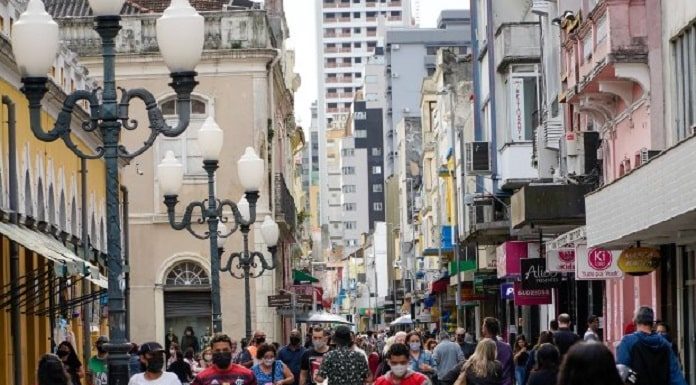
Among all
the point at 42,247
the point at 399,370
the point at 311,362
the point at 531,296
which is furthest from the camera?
the point at 531,296

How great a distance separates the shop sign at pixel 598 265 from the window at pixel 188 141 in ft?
79.8

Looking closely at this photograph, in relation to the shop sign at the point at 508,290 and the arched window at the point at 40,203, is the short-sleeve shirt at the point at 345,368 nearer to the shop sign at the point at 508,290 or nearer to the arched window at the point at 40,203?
the arched window at the point at 40,203

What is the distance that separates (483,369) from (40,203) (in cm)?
1805

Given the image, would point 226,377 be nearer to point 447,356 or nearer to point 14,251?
point 447,356

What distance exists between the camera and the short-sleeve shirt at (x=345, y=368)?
19391 mm

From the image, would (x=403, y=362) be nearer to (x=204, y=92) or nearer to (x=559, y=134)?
(x=559, y=134)

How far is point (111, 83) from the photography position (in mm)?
16844

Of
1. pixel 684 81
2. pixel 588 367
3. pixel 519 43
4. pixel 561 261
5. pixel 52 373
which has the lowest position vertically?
pixel 52 373

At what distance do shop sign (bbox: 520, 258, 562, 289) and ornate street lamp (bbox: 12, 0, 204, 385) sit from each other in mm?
20460

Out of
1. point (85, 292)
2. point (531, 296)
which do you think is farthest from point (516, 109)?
point (85, 292)

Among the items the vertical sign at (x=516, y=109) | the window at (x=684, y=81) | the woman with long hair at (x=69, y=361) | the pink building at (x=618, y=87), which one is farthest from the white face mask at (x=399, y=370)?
the vertical sign at (x=516, y=109)

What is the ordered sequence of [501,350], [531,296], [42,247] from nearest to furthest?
[501,350]
[42,247]
[531,296]

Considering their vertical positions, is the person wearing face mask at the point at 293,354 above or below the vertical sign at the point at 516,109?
below

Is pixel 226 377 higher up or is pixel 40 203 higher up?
pixel 40 203
